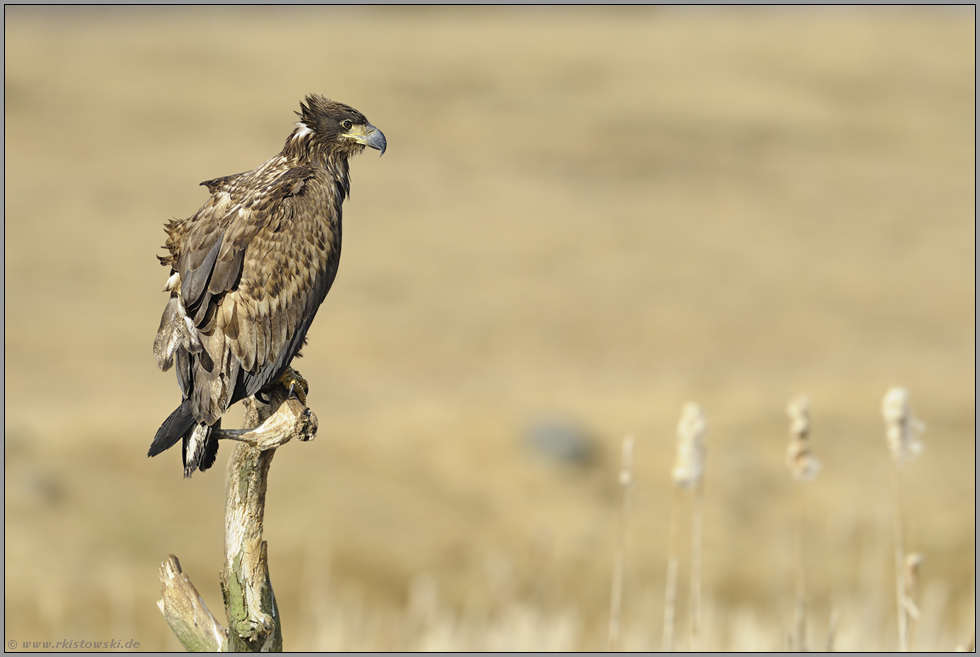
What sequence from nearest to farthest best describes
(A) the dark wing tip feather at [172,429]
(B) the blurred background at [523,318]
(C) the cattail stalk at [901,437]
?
(A) the dark wing tip feather at [172,429] → (C) the cattail stalk at [901,437] → (B) the blurred background at [523,318]

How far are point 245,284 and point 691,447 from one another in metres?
2.24

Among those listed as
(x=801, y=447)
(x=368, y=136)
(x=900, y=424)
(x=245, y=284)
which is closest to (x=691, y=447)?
(x=801, y=447)

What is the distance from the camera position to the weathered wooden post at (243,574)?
12.5ft

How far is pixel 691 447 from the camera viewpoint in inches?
187

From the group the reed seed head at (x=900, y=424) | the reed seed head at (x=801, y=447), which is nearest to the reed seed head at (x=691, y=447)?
the reed seed head at (x=801, y=447)

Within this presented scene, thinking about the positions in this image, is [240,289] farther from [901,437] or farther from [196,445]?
[901,437]

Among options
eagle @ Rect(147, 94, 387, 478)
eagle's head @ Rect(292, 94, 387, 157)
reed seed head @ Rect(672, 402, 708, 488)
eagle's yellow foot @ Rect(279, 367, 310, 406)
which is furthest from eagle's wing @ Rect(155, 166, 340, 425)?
reed seed head @ Rect(672, 402, 708, 488)

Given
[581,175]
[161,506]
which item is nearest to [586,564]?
[161,506]

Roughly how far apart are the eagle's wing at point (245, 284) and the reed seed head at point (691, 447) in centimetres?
182

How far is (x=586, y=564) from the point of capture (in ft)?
38.7

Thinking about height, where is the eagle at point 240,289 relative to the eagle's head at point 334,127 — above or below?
below

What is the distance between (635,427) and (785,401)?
2.62 meters

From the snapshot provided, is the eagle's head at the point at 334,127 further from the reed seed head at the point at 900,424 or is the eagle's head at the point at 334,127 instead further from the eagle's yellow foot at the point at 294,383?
the reed seed head at the point at 900,424

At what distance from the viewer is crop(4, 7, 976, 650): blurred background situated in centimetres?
1020
